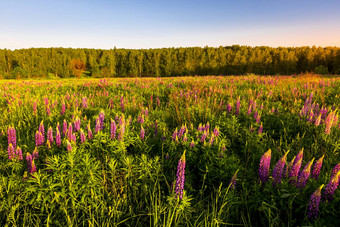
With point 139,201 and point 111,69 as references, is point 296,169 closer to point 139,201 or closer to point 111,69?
point 139,201

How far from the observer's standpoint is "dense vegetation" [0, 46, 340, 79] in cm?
4566

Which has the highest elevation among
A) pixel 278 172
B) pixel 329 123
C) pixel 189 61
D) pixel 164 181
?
pixel 189 61

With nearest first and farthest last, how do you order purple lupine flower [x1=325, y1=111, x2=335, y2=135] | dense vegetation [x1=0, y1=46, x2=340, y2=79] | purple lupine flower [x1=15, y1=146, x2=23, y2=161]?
purple lupine flower [x1=15, y1=146, x2=23, y2=161]
purple lupine flower [x1=325, y1=111, x2=335, y2=135]
dense vegetation [x1=0, y1=46, x2=340, y2=79]

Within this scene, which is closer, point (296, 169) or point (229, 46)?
point (296, 169)

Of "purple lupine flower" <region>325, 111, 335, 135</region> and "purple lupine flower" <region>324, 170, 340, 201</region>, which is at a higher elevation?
"purple lupine flower" <region>325, 111, 335, 135</region>

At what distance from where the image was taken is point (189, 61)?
2021 inches

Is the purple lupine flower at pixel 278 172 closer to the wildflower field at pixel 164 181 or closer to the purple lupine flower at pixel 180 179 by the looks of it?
the wildflower field at pixel 164 181

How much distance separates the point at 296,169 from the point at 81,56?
81010 millimetres

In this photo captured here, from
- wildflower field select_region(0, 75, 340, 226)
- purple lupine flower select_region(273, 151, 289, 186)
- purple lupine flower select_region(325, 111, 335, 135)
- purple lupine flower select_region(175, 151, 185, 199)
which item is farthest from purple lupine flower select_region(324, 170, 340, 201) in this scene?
purple lupine flower select_region(325, 111, 335, 135)

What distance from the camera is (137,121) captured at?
3295 mm

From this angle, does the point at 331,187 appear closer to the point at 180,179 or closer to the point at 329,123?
the point at 180,179

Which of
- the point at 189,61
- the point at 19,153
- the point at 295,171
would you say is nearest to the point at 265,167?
the point at 295,171

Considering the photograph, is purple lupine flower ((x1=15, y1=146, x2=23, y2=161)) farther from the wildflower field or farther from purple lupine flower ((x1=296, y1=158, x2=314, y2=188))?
purple lupine flower ((x1=296, y1=158, x2=314, y2=188))

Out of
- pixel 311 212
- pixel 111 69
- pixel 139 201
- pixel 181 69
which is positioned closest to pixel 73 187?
pixel 139 201
